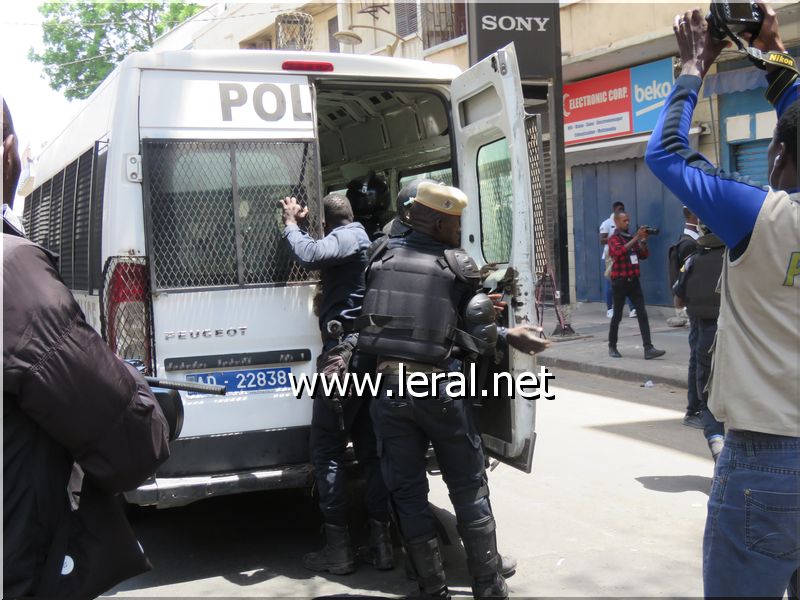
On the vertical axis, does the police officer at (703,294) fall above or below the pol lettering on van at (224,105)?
below

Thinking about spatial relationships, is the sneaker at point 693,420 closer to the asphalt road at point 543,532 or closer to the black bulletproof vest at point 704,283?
the asphalt road at point 543,532

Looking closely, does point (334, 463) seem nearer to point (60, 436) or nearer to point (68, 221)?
point (68, 221)

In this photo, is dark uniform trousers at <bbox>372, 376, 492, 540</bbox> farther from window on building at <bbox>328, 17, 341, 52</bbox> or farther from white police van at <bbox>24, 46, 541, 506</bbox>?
window on building at <bbox>328, 17, 341, 52</bbox>

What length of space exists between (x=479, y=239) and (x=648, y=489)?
6.65 ft

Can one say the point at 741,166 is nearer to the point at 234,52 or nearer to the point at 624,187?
the point at 624,187

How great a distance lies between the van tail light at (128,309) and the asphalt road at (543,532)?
1.19 meters

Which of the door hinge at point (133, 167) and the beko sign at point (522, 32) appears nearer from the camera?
the door hinge at point (133, 167)

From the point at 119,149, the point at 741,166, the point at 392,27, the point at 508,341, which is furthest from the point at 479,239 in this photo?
the point at 392,27

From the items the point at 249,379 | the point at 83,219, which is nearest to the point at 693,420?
the point at 249,379

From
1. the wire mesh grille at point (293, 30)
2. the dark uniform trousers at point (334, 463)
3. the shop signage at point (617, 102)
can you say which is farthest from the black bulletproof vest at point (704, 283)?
the shop signage at point (617, 102)

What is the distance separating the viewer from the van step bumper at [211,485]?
14.0 feet

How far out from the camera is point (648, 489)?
573cm

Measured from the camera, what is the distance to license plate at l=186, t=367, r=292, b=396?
14.8 ft

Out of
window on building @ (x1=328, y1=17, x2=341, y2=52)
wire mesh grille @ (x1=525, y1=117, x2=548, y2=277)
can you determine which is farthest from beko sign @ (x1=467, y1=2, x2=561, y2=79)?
window on building @ (x1=328, y1=17, x2=341, y2=52)
